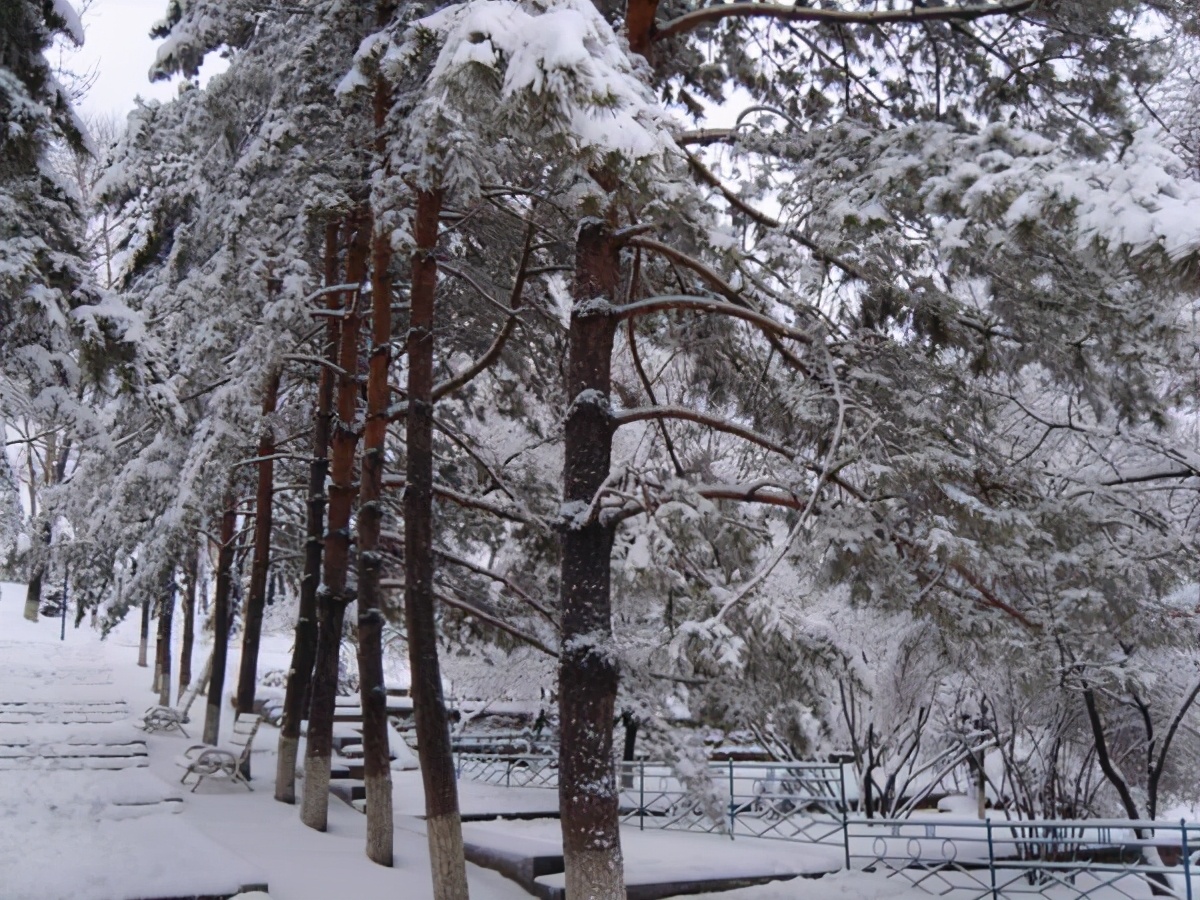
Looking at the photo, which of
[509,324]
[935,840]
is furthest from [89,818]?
[935,840]

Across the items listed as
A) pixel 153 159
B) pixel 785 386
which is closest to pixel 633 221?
pixel 785 386

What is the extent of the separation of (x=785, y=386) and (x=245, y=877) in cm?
585

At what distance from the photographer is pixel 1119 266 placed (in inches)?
283

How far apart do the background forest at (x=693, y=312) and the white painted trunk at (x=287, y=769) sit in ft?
5.90

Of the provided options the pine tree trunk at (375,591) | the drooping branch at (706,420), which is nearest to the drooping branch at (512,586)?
the pine tree trunk at (375,591)

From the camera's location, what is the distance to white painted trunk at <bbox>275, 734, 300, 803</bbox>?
13289 millimetres

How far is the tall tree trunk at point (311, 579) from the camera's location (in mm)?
13109

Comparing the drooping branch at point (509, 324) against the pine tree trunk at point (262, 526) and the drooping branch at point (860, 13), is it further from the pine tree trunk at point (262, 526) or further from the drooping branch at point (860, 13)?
the pine tree trunk at point (262, 526)

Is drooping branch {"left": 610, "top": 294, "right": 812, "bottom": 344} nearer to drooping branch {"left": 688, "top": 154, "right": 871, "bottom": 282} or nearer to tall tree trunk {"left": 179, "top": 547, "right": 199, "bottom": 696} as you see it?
drooping branch {"left": 688, "top": 154, "right": 871, "bottom": 282}

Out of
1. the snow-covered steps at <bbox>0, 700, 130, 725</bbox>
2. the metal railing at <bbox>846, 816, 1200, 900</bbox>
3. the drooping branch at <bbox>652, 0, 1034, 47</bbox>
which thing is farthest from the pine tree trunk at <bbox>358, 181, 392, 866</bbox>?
the snow-covered steps at <bbox>0, 700, 130, 725</bbox>

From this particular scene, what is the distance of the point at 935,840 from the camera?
15.1 m

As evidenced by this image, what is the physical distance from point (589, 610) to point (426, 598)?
2037 mm

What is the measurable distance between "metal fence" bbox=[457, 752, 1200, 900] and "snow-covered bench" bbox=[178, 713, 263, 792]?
4.36 metres

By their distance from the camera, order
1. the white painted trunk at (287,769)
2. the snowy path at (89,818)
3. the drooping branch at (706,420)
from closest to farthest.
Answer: the drooping branch at (706,420), the snowy path at (89,818), the white painted trunk at (287,769)
